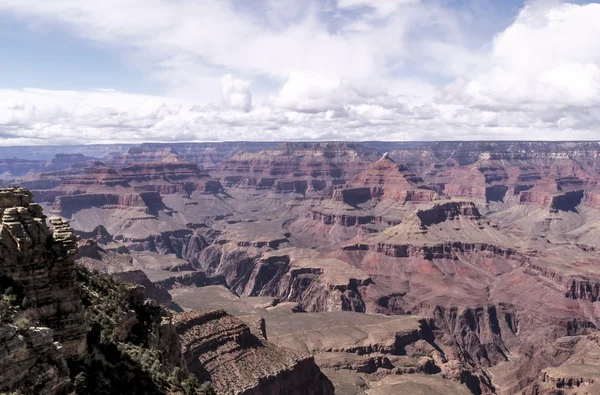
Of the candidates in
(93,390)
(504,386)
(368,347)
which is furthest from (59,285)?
(504,386)

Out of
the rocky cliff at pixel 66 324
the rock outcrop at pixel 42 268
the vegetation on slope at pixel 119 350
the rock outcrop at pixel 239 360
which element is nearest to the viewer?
the rocky cliff at pixel 66 324

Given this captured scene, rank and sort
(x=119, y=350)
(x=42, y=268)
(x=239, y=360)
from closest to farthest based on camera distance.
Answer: (x=42, y=268) < (x=119, y=350) < (x=239, y=360)

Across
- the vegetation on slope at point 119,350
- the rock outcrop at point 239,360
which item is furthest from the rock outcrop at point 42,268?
the rock outcrop at point 239,360

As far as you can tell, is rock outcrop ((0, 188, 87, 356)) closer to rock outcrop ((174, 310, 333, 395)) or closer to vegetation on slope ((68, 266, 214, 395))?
vegetation on slope ((68, 266, 214, 395))

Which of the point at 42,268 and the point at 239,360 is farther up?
the point at 42,268

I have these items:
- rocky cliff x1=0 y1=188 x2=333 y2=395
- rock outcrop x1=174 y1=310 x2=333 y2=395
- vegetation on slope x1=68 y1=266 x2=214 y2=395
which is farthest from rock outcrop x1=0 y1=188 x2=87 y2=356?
rock outcrop x1=174 y1=310 x2=333 y2=395

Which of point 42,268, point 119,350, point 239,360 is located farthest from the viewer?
point 239,360

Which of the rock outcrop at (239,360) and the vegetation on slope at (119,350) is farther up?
the vegetation on slope at (119,350)

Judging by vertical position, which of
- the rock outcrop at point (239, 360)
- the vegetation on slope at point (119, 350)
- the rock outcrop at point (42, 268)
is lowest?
the rock outcrop at point (239, 360)

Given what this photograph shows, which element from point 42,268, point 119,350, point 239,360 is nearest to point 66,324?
point 42,268

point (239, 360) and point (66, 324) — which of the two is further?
point (239, 360)

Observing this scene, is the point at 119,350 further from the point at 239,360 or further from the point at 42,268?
the point at 239,360

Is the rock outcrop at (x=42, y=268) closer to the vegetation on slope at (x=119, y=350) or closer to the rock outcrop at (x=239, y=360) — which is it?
the vegetation on slope at (x=119, y=350)
